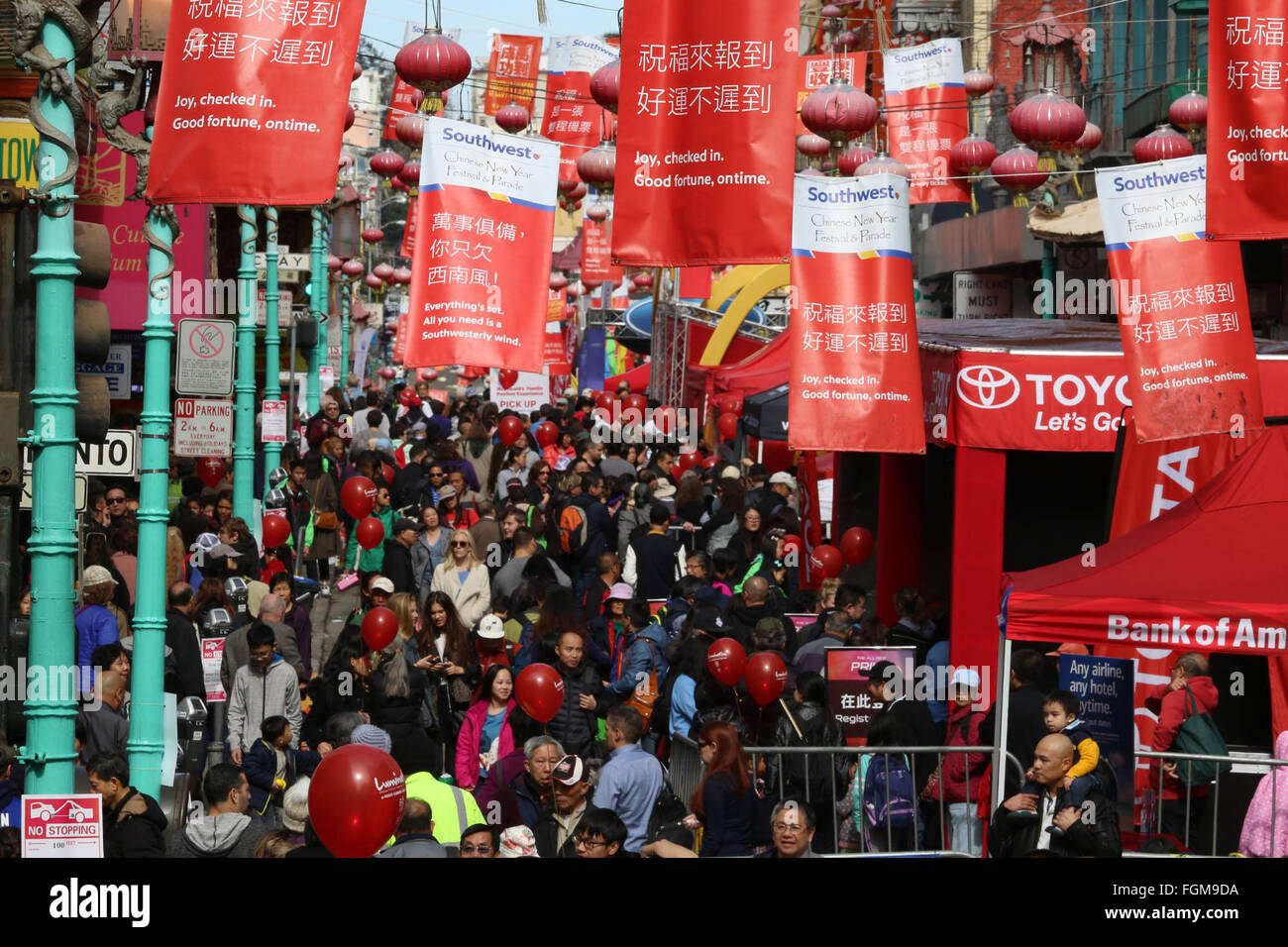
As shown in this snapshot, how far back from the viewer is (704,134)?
10148mm

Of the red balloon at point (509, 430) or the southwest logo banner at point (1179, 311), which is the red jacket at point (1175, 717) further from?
the red balloon at point (509, 430)

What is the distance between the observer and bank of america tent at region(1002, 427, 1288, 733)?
978 cm

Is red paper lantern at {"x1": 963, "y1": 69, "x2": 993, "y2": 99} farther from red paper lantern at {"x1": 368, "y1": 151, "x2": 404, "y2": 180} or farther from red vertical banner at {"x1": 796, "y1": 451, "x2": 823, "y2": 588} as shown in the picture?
red paper lantern at {"x1": 368, "y1": 151, "x2": 404, "y2": 180}

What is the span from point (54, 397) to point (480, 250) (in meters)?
3.18

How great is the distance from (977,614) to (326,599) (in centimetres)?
550

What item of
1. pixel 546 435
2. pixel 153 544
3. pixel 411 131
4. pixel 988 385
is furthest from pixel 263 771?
pixel 546 435

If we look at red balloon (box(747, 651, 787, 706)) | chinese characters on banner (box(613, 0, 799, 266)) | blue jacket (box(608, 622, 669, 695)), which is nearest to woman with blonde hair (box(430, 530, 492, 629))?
blue jacket (box(608, 622, 669, 695))

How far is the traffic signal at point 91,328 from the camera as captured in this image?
8.97 m

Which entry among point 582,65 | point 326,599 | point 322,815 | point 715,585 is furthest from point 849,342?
point 582,65

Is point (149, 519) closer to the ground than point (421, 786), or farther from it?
farther from it

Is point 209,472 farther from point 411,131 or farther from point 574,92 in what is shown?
point 574,92

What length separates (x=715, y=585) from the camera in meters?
15.5
